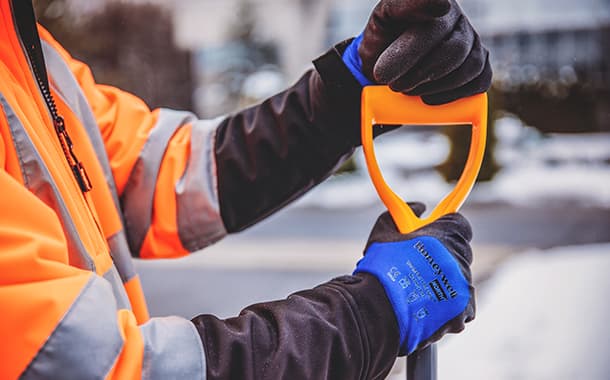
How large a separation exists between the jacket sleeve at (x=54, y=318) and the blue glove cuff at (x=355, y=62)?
0.51 m

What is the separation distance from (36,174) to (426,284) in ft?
1.44

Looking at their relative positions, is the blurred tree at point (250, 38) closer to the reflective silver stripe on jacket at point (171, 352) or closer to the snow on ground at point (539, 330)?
the snow on ground at point (539, 330)

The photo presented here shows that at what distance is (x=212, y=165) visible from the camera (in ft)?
3.79

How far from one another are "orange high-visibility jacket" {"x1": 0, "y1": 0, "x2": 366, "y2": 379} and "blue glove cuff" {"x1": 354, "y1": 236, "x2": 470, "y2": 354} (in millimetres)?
225

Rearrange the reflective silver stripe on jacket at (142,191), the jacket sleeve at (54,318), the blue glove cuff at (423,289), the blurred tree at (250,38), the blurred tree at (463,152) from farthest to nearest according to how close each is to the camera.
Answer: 1. the blurred tree at (250,38)
2. the blurred tree at (463,152)
3. the reflective silver stripe on jacket at (142,191)
4. the blue glove cuff at (423,289)
5. the jacket sleeve at (54,318)

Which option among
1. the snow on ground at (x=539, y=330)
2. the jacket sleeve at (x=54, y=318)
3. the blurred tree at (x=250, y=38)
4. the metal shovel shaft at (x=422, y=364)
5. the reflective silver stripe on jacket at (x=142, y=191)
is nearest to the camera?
the jacket sleeve at (x=54, y=318)

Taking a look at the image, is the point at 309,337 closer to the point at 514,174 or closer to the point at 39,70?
the point at 39,70

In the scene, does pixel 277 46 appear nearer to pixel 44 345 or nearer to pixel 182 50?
pixel 182 50

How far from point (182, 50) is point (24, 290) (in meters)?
12.5

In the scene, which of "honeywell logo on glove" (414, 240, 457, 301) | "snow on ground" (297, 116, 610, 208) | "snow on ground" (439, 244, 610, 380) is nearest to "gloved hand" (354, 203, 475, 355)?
"honeywell logo on glove" (414, 240, 457, 301)

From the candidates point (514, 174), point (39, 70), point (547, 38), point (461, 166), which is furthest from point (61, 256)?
point (547, 38)

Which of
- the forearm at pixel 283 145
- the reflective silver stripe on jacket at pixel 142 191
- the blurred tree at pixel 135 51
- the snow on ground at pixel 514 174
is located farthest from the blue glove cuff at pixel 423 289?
the blurred tree at pixel 135 51

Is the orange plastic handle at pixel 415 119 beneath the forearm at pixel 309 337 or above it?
above

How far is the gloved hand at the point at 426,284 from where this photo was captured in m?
0.76
